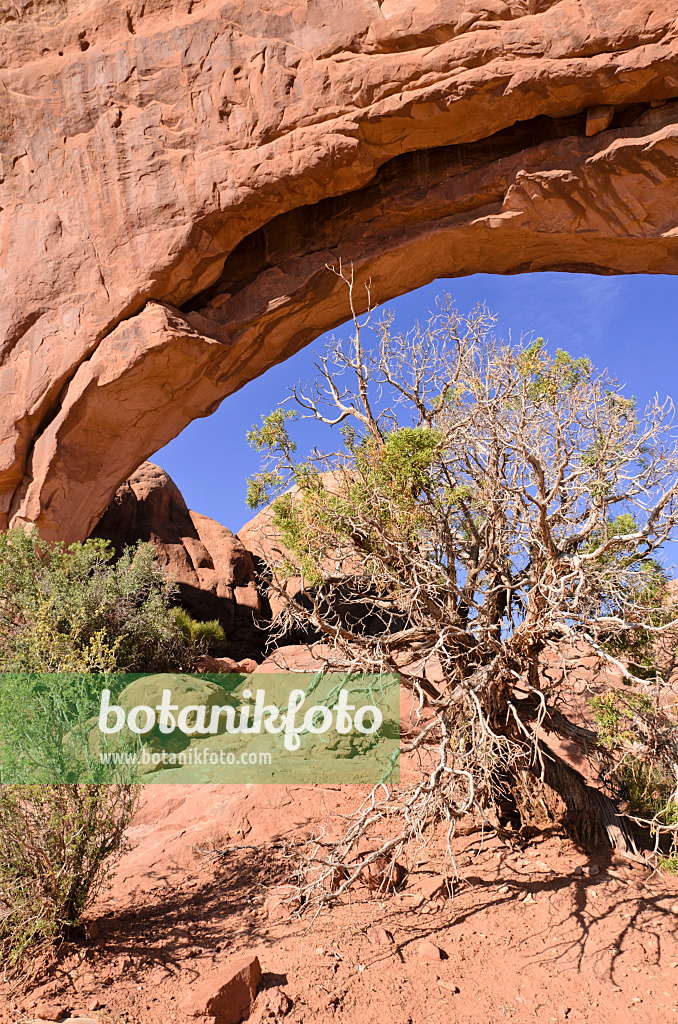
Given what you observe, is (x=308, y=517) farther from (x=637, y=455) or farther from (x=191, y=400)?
(x=191, y=400)

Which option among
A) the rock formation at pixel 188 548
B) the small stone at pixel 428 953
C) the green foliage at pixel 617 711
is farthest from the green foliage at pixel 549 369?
the rock formation at pixel 188 548

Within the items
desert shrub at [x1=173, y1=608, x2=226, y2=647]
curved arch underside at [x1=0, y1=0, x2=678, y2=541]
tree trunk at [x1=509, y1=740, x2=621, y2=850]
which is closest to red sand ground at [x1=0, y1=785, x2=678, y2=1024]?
tree trunk at [x1=509, y1=740, x2=621, y2=850]

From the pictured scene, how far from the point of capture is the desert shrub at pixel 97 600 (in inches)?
412

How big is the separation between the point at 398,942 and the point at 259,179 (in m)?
10.3

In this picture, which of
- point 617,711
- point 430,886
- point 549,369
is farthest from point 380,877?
point 549,369

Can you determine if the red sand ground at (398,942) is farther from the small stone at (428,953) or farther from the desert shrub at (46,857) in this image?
the desert shrub at (46,857)

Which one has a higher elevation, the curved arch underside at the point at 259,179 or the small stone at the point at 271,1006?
the curved arch underside at the point at 259,179

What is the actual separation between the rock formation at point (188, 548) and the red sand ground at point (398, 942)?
43.1 ft

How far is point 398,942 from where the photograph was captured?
4656 millimetres

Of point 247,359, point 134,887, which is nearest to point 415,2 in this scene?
point 247,359

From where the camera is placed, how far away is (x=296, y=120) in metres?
9.87

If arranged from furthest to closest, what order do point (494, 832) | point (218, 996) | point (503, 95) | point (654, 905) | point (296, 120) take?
point (296, 120) < point (503, 95) < point (494, 832) < point (654, 905) < point (218, 996)

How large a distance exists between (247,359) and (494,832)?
939 cm

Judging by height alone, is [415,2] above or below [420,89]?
above
